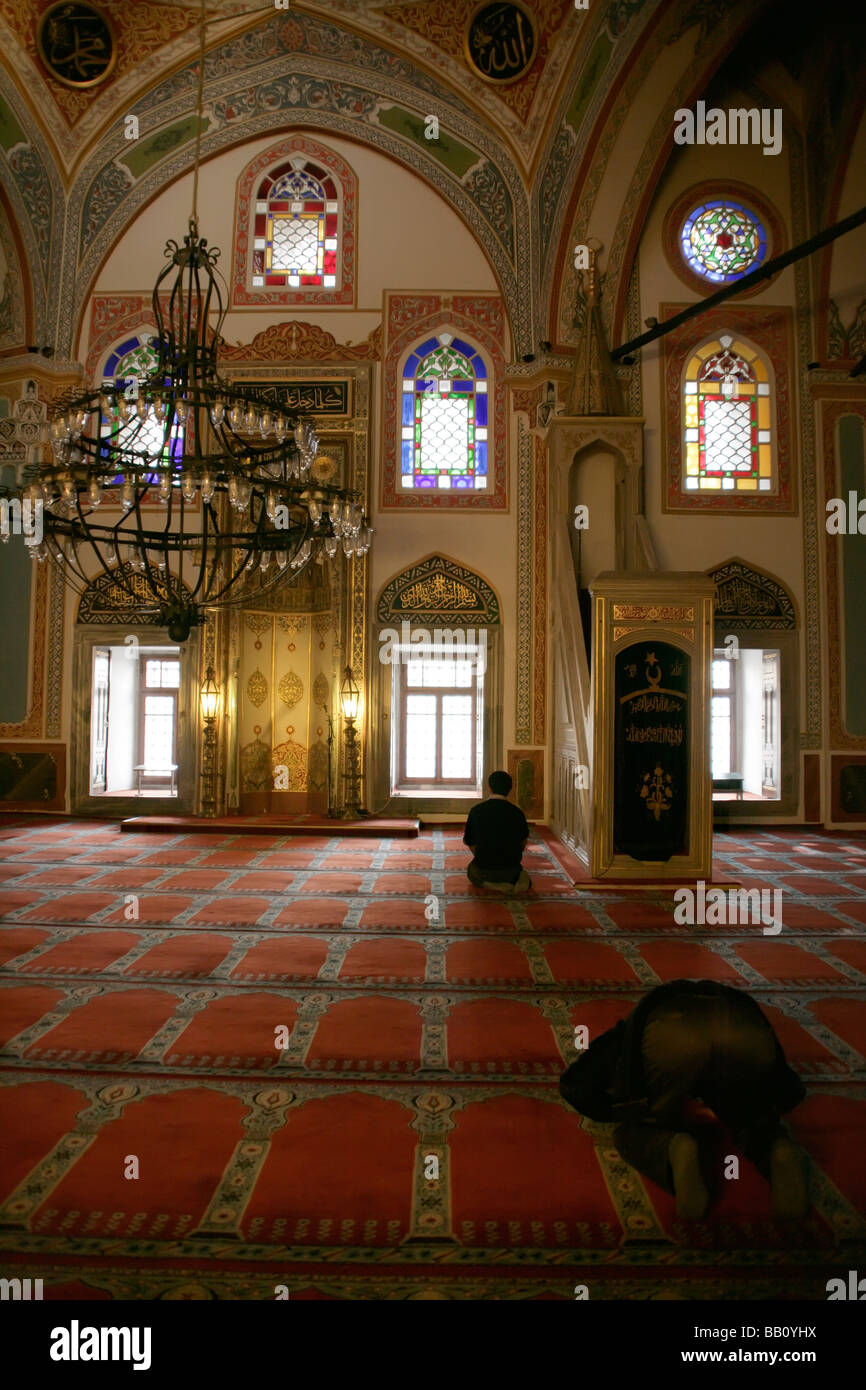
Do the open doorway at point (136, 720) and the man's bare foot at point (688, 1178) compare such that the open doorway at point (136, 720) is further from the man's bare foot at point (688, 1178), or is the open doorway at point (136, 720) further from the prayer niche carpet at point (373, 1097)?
the man's bare foot at point (688, 1178)

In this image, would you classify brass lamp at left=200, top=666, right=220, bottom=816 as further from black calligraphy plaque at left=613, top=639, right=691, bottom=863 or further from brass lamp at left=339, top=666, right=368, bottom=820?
black calligraphy plaque at left=613, top=639, right=691, bottom=863

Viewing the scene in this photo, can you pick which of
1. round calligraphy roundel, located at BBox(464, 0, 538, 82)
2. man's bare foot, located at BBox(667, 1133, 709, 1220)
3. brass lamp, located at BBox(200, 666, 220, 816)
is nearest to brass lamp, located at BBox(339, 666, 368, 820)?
brass lamp, located at BBox(200, 666, 220, 816)

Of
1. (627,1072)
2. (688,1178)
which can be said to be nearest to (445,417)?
(627,1072)

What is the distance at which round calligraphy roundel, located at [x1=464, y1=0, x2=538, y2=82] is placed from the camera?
7277mm

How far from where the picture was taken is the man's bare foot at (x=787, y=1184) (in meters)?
1.82

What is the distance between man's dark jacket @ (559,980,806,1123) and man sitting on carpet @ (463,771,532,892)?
8.79 feet

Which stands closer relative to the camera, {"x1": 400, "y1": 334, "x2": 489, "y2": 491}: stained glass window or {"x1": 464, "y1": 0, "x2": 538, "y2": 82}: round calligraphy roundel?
{"x1": 464, "y1": 0, "x2": 538, "y2": 82}: round calligraphy roundel

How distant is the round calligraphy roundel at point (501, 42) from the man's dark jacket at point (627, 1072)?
822 cm

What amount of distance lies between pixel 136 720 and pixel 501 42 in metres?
7.08

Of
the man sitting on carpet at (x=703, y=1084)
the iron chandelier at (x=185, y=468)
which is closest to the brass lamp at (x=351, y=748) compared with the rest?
the iron chandelier at (x=185, y=468)

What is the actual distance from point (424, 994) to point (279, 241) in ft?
25.3

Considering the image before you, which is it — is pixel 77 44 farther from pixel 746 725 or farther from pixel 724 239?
pixel 746 725

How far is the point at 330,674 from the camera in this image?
26.9 ft

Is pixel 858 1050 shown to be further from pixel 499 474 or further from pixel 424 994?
pixel 499 474
